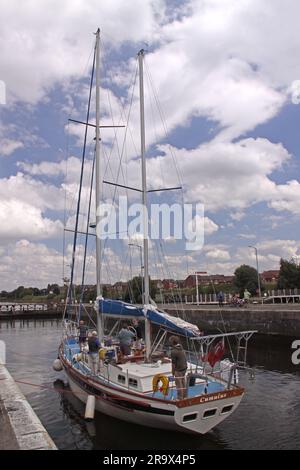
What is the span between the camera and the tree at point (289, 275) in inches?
3152

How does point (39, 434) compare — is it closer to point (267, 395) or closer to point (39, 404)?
point (39, 404)

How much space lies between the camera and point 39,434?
9.71m

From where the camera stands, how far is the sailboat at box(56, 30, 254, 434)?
12117mm

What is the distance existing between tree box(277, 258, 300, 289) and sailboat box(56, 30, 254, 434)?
67.4 meters

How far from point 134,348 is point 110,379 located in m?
2.71

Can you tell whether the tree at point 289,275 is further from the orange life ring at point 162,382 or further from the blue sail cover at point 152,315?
the orange life ring at point 162,382

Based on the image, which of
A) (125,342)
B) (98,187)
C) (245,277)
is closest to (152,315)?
(125,342)

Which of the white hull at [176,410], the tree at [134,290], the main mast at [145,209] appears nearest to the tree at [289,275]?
the tree at [134,290]

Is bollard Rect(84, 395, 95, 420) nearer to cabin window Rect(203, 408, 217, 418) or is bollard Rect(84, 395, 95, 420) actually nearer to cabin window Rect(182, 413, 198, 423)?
cabin window Rect(182, 413, 198, 423)

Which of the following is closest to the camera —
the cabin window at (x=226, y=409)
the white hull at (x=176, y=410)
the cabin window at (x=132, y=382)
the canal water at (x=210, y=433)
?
the white hull at (x=176, y=410)

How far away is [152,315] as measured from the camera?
1556 cm

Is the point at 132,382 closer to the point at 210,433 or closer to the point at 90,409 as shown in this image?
the point at 90,409

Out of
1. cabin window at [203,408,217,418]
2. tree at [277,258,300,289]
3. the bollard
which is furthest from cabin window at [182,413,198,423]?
tree at [277,258,300,289]
